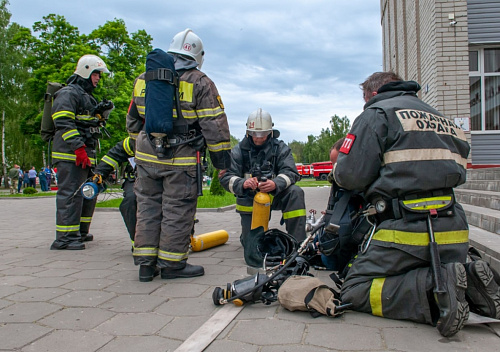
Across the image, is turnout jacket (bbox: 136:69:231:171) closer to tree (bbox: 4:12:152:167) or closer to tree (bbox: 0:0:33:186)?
tree (bbox: 4:12:152:167)

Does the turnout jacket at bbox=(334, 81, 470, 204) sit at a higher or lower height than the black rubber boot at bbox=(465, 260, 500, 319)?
higher

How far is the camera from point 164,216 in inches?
151

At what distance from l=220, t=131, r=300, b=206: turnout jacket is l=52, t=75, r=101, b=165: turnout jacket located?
2.04 meters

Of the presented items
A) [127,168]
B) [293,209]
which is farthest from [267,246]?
[127,168]

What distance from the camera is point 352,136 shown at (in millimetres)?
2910

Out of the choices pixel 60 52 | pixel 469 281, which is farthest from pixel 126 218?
pixel 60 52

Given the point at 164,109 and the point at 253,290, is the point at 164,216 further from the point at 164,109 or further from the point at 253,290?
the point at 253,290

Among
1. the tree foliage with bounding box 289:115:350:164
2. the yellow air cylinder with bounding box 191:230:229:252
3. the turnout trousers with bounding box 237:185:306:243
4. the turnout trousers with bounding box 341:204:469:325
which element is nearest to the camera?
the turnout trousers with bounding box 341:204:469:325

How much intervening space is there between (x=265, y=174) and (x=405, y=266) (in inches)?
101

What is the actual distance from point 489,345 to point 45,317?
110 inches

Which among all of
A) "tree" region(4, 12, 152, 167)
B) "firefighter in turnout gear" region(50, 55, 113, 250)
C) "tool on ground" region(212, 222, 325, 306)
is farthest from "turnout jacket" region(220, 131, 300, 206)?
"tree" region(4, 12, 152, 167)

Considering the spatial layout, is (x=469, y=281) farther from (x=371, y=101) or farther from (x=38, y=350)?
(x=38, y=350)

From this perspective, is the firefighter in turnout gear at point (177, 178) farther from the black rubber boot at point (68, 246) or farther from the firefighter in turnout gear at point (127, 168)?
the black rubber boot at point (68, 246)

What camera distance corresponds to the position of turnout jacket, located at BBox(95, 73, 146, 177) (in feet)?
13.0
